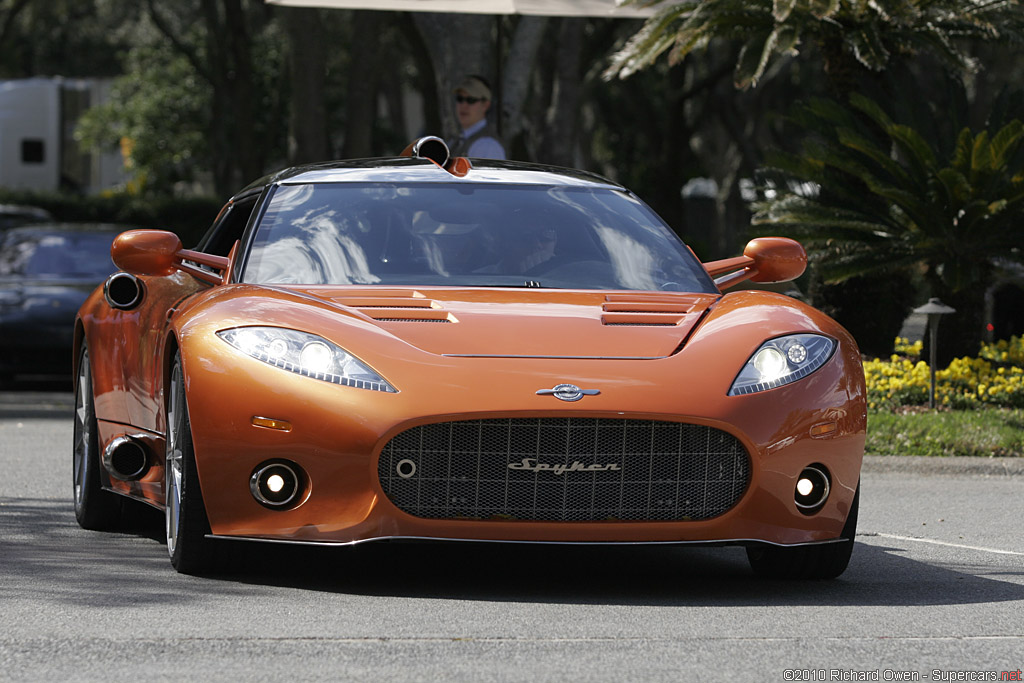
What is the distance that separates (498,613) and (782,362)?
4.09ft

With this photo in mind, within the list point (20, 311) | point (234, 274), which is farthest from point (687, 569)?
point (20, 311)

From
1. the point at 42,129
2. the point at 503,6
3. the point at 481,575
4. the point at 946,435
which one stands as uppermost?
the point at 503,6

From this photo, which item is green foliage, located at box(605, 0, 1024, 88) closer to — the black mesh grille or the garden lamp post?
the garden lamp post

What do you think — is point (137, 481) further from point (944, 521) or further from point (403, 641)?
point (944, 521)

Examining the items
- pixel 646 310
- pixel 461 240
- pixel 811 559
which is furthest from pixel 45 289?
pixel 811 559

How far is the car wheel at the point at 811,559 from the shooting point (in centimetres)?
593

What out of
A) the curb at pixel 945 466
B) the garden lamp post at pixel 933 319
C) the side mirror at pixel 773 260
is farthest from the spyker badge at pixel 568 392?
the garden lamp post at pixel 933 319

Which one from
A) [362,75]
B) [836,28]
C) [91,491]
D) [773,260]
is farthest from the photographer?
[362,75]

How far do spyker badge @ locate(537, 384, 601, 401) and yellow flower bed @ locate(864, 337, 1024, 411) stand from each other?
6.73 meters

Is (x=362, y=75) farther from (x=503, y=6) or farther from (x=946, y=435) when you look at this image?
(x=946, y=435)

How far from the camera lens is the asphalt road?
4.48 meters

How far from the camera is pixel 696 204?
55.6 m

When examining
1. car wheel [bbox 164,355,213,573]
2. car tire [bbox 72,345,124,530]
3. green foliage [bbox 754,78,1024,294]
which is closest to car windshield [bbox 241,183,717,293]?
car wheel [bbox 164,355,213,573]

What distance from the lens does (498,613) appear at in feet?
17.2
